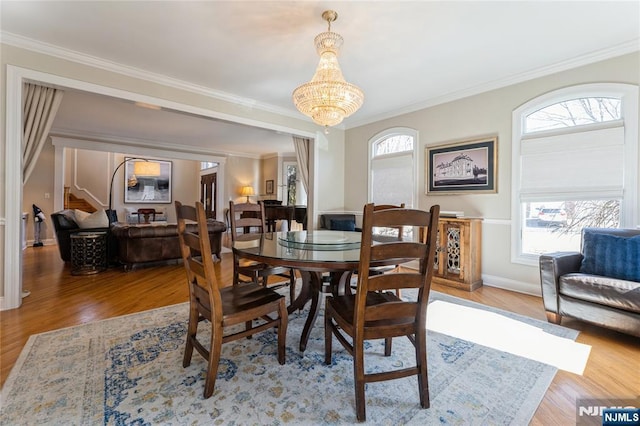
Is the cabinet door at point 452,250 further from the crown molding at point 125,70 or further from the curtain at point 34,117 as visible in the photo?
the curtain at point 34,117

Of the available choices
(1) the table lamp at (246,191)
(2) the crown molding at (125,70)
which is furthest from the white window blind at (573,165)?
(1) the table lamp at (246,191)

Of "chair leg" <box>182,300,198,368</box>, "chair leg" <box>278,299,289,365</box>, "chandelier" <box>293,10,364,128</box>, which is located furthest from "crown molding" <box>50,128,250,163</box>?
"chair leg" <box>278,299,289,365</box>

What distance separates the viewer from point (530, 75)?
335 centimetres

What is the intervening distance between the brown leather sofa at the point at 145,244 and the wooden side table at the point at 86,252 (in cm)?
25

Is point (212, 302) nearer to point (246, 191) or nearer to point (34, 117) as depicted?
point (34, 117)

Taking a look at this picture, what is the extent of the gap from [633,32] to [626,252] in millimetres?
2006

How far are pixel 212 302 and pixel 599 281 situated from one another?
9.41 ft

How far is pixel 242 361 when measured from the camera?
1894 mm

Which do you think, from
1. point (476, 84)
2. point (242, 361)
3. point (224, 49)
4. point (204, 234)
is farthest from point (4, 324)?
point (476, 84)

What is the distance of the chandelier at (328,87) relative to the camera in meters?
2.37

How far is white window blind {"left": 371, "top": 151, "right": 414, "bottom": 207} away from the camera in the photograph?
466 centimetres

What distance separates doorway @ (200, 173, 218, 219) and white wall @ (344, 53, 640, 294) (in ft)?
21.1

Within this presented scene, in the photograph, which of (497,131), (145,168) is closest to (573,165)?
(497,131)

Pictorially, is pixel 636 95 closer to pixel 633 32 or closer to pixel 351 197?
pixel 633 32
